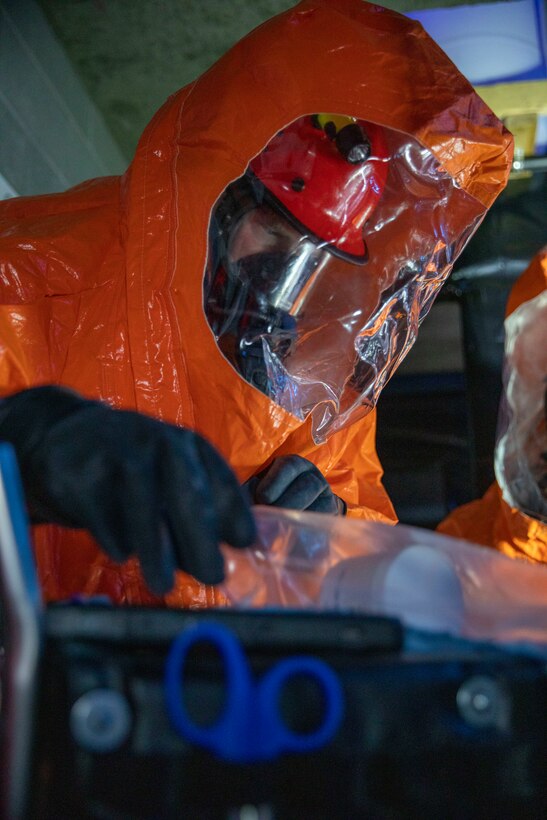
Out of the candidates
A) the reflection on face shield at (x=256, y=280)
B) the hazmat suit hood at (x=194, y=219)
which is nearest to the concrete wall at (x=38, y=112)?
the hazmat suit hood at (x=194, y=219)

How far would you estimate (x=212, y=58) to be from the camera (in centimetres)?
217

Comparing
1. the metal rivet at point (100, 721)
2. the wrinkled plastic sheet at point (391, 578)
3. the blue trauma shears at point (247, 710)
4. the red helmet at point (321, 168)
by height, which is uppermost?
the red helmet at point (321, 168)

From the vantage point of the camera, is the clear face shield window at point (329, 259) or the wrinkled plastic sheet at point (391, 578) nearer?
the wrinkled plastic sheet at point (391, 578)

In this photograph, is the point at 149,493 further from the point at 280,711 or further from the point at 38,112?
the point at 38,112

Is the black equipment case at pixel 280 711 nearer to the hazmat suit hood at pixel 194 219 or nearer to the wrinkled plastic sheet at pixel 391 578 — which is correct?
the wrinkled plastic sheet at pixel 391 578

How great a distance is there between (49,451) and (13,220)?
0.80 meters

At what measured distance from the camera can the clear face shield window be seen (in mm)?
1220

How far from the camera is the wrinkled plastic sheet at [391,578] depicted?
46 centimetres

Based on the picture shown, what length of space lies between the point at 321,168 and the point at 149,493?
90 centimetres

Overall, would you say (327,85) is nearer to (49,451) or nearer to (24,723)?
(49,451)

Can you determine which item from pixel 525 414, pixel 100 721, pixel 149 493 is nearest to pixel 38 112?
pixel 525 414

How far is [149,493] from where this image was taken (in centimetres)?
49

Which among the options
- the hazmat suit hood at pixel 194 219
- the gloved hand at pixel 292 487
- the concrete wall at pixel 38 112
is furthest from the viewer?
the concrete wall at pixel 38 112

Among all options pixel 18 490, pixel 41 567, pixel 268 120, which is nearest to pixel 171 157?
pixel 268 120
